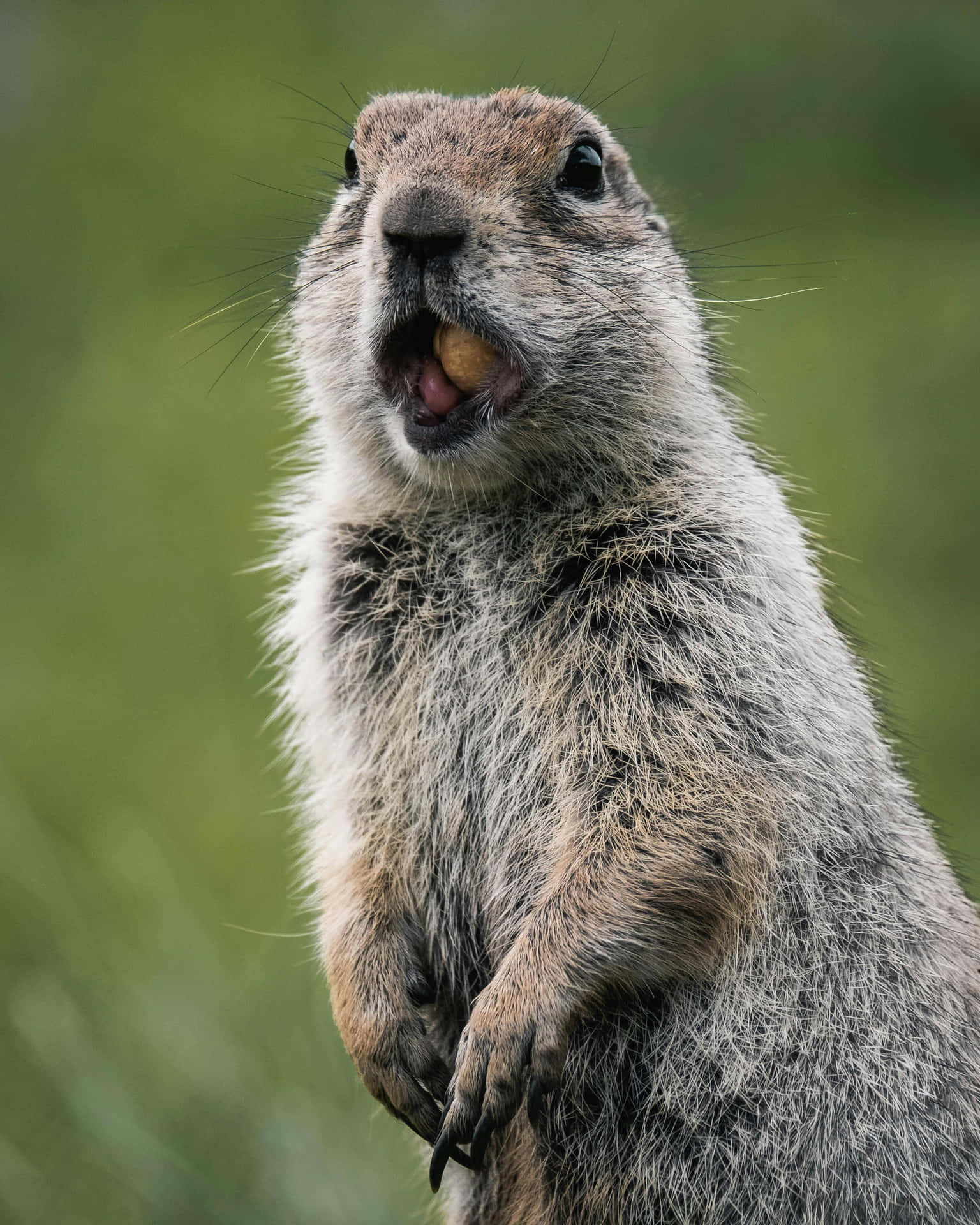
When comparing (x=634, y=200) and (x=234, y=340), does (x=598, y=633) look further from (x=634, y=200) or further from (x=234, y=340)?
(x=234, y=340)

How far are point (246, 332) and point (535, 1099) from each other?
23.6 feet

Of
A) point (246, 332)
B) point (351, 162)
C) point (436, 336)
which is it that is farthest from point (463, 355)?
point (246, 332)

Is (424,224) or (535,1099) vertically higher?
(424,224)

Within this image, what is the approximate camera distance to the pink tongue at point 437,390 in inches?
125

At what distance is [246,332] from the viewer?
9.27 m

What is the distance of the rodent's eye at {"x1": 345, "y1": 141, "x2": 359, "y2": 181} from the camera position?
3701 millimetres

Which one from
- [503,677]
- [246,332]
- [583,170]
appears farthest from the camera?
[246,332]

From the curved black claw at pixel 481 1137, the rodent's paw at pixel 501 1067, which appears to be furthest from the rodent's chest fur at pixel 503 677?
the curved black claw at pixel 481 1137

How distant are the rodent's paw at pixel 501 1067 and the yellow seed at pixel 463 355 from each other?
4.46 feet

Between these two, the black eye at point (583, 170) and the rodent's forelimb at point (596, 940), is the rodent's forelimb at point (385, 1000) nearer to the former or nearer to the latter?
the rodent's forelimb at point (596, 940)

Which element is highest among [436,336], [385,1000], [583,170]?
[583,170]

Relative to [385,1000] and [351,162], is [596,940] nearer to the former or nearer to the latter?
[385,1000]

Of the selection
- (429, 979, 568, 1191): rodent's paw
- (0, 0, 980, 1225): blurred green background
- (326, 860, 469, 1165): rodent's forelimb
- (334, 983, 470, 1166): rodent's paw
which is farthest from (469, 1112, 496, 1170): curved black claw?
(0, 0, 980, 1225): blurred green background

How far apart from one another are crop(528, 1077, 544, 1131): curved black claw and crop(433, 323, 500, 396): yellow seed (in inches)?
60.4
